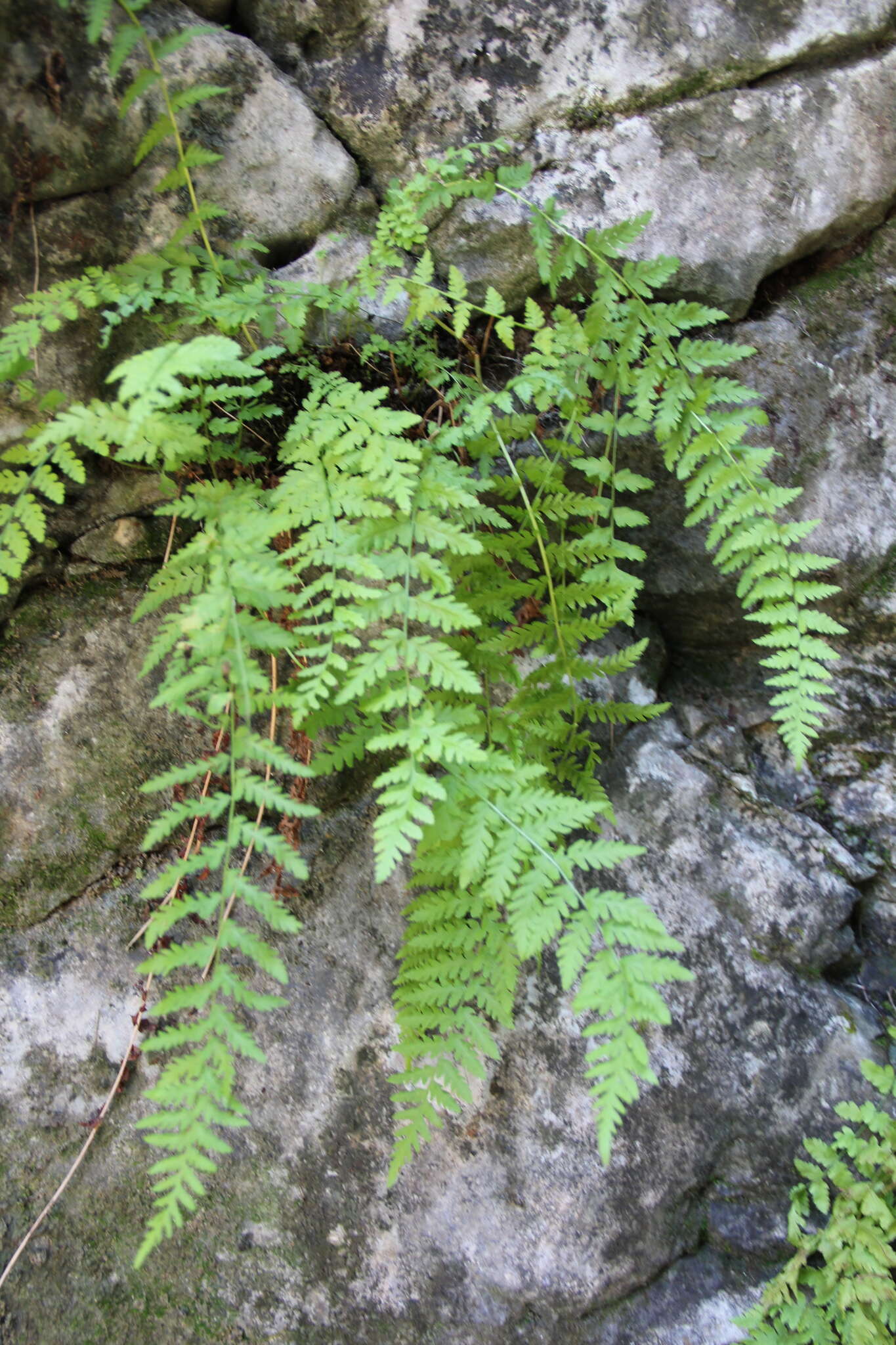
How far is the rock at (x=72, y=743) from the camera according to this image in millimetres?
2846

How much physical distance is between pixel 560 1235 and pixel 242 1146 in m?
1.08

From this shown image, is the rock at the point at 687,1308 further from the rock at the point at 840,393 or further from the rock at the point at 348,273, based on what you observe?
the rock at the point at 348,273

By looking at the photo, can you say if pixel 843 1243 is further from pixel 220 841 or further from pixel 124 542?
pixel 124 542

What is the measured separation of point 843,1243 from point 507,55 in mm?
4228

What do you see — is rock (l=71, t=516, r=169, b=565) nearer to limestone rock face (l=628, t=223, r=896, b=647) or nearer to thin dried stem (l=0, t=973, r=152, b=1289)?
thin dried stem (l=0, t=973, r=152, b=1289)

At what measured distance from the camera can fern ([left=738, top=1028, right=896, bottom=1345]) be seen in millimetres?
2641

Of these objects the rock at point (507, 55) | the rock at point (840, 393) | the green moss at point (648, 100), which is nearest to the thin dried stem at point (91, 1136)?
the rock at point (840, 393)

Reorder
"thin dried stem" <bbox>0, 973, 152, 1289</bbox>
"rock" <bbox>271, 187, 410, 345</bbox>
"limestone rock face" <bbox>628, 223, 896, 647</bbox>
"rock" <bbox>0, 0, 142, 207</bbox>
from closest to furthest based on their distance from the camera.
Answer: "rock" <bbox>0, 0, 142, 207</bbox> < "thin dried stem" <bbox>0, 973, 152, 1289</bbox> < "rock" <bbox>271, 187, 410, 345</bbox> < "limestone rock face" <bbox>628, 223, 896, 647</bbox>

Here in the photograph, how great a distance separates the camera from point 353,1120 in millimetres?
2768

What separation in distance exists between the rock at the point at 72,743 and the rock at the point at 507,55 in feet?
6.47

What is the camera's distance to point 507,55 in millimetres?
2979

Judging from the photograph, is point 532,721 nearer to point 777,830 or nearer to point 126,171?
point 777,830

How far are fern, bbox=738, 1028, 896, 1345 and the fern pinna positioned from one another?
0.82 meters

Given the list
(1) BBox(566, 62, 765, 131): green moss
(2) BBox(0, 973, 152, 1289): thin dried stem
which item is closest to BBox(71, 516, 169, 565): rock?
(2) BBox(0, 973, 152, 1289): thin dried stem
